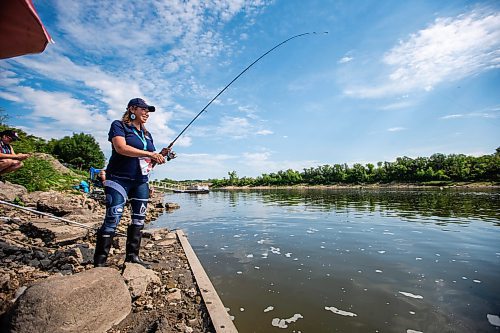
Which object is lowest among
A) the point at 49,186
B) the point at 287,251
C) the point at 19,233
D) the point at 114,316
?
the point at 287,251

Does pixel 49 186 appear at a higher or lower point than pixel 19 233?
higher

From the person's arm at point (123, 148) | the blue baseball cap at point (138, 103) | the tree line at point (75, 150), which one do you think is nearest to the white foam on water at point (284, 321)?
the person's arm at point (123, 148)

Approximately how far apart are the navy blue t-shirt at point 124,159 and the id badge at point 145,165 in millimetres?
45

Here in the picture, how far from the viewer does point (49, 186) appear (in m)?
15.7

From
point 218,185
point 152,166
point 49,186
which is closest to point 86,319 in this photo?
point 152,166

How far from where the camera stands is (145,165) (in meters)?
3.94

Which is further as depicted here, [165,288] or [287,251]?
[287,251]

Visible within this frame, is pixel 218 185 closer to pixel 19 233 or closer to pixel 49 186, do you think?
pixel 49 186

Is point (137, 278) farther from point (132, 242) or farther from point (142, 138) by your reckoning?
point (142, 138)

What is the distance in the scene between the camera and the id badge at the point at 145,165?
12.7 ft

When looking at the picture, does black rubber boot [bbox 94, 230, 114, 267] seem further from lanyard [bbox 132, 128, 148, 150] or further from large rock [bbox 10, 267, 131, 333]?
lanyard [bbox 132, 128, 148, 150]

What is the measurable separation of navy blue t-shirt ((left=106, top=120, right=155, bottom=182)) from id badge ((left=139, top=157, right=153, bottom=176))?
0.15ft

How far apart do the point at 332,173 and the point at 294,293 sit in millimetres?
94334

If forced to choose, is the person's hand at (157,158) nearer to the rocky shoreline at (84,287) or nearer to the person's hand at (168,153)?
the person's hand at (168,153)
